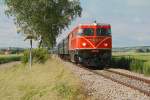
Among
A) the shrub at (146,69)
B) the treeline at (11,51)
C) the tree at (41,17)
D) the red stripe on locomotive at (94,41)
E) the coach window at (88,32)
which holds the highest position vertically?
the tree at (41,17)

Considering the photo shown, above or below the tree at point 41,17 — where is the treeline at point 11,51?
below

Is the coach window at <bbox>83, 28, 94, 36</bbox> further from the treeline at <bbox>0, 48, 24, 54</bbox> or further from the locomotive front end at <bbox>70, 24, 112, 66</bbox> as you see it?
the treeline at <bbox>0, 48, 24, 54</bbox>

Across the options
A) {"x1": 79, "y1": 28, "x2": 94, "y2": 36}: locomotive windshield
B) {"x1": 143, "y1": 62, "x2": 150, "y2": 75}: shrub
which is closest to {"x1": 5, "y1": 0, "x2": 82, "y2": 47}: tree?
{"x1": 79, "y1": 28, "x2": 94, "y2": 36}: locomotive windshield

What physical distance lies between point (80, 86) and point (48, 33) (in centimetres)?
4425

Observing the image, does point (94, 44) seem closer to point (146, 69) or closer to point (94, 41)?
point (94, 41)

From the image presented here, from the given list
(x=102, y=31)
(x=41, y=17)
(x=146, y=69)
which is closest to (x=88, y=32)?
(x=102, y=31)

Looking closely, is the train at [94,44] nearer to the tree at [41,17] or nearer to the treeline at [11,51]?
the tree at [41,17]

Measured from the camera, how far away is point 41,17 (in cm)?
6056

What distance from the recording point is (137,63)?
29.9m

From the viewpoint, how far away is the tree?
58938 millimetres

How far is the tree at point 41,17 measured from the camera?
5894 cm

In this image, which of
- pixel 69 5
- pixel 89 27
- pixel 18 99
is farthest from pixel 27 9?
pixel 18 99

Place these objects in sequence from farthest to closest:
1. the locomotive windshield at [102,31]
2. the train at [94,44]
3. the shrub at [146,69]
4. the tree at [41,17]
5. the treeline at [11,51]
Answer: the treeline at [11,51], the tree at [41,17], the locomotive windshield at [102,31], the train at [94,44], the shrub at [146,69]

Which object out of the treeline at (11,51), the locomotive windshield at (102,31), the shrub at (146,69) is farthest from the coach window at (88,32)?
the treeline at (11,51)
